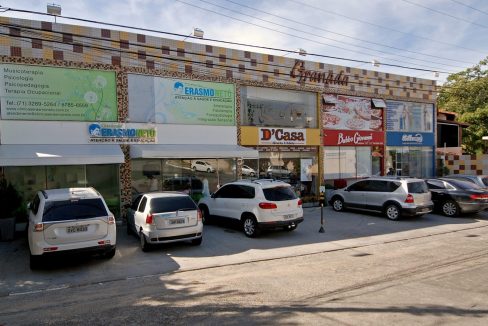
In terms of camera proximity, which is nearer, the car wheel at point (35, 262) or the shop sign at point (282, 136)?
the car wheel at point (35, 262)

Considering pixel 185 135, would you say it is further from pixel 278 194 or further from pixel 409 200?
pixel 409 200

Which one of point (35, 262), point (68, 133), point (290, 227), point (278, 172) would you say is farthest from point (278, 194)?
point (68, 133)

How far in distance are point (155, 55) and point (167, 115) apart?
8.03 feet

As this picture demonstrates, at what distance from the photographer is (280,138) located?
61.2ft

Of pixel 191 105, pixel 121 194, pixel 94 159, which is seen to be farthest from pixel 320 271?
pixel 191 105

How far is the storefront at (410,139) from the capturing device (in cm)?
2342

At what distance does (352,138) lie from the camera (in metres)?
21.4

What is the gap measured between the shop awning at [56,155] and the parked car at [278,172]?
7.43 meters

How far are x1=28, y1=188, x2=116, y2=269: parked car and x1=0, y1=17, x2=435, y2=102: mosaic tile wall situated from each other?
7160 mm

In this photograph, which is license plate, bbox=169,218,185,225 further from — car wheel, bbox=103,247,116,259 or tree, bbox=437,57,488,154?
tree, bbox=437,57,488,154

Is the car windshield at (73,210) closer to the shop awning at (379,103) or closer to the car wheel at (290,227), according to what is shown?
the car wheel at (290,227)

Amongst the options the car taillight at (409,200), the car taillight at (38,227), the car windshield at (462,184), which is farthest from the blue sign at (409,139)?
the car taillight at (38,227)

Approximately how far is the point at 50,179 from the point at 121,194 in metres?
2.52

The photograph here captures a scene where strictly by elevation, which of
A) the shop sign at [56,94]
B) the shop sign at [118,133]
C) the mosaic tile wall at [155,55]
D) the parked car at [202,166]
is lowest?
the parked car at [202,166]
